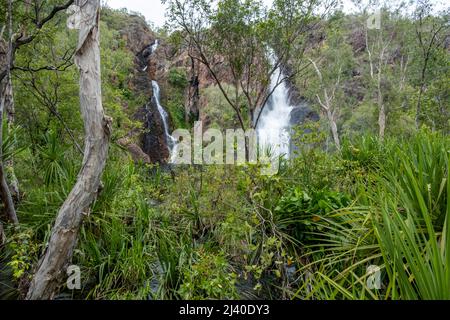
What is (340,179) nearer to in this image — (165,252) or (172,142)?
(165,252)

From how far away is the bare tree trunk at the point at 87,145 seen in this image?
2.84m

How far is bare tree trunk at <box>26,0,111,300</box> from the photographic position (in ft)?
9.31

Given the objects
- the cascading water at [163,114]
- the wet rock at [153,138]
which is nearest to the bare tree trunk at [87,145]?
the wet rock at [153,138]

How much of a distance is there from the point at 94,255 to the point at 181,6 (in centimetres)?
592

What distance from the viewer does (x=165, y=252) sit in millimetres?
3553

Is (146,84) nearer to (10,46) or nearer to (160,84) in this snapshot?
(160,84)

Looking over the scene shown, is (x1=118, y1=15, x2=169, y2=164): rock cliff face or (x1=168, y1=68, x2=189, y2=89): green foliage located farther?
(x1=168, y1=68, x2=189, y2=89): green foliage

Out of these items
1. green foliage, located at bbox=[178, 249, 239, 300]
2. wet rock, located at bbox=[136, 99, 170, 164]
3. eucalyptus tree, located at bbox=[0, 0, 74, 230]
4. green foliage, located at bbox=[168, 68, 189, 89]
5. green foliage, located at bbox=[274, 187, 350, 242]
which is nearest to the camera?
green foliage, located at bbox=[178, 249, 239, 300]

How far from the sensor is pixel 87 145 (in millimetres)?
3035

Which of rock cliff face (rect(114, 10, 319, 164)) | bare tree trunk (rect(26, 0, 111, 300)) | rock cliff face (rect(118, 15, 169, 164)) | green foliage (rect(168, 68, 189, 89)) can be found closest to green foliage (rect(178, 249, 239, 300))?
bare tree trunk (rect(26, 0, 111, 300))

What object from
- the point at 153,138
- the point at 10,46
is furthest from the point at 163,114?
the point at 10,46

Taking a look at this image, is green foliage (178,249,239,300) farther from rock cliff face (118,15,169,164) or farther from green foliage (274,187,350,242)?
rock cliff face (118,15,169,164)

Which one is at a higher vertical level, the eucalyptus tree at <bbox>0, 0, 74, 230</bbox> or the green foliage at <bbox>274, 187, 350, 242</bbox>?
the eucalyptus tree at <bbox>0, 0, 74, 230</bbox>
